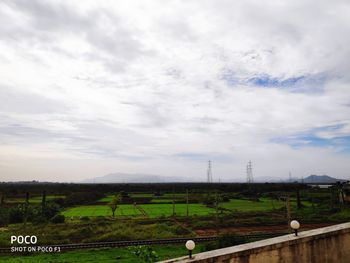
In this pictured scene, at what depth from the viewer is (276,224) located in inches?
1587

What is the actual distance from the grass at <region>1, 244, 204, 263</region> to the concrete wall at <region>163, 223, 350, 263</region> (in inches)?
594

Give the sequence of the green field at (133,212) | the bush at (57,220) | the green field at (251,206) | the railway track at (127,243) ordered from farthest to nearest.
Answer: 1. the green field at (251,206)
2. the green field at (133,212)
3. the bush at (57,220)
4. the railway track at (127,243)

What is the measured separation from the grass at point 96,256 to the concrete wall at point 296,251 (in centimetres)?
1509

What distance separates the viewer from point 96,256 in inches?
953

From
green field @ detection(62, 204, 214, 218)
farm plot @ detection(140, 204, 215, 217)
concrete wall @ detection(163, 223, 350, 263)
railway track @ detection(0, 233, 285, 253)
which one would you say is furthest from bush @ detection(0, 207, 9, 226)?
concrete wall @ detection(163, 223, 350, 263)

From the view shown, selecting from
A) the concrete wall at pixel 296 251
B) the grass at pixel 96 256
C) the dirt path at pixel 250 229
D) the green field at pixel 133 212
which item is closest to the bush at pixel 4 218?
the green field at pixel 133 212

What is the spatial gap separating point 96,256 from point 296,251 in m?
18.7

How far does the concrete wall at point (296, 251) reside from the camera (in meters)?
8.82

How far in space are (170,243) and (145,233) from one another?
15.7 feet

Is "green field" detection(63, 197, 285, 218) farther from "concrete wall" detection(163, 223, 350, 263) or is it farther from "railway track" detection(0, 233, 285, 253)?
"concrete wall" detection(163, 223, 350, 263)

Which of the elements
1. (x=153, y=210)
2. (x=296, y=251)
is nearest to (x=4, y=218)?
(x=153, y=210)

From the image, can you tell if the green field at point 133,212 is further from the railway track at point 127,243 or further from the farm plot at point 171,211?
the railway track at point 127,243

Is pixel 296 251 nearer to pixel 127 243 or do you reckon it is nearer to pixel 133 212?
pixel 127 243

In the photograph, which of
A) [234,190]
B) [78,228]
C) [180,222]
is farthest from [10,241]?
[234,190]
